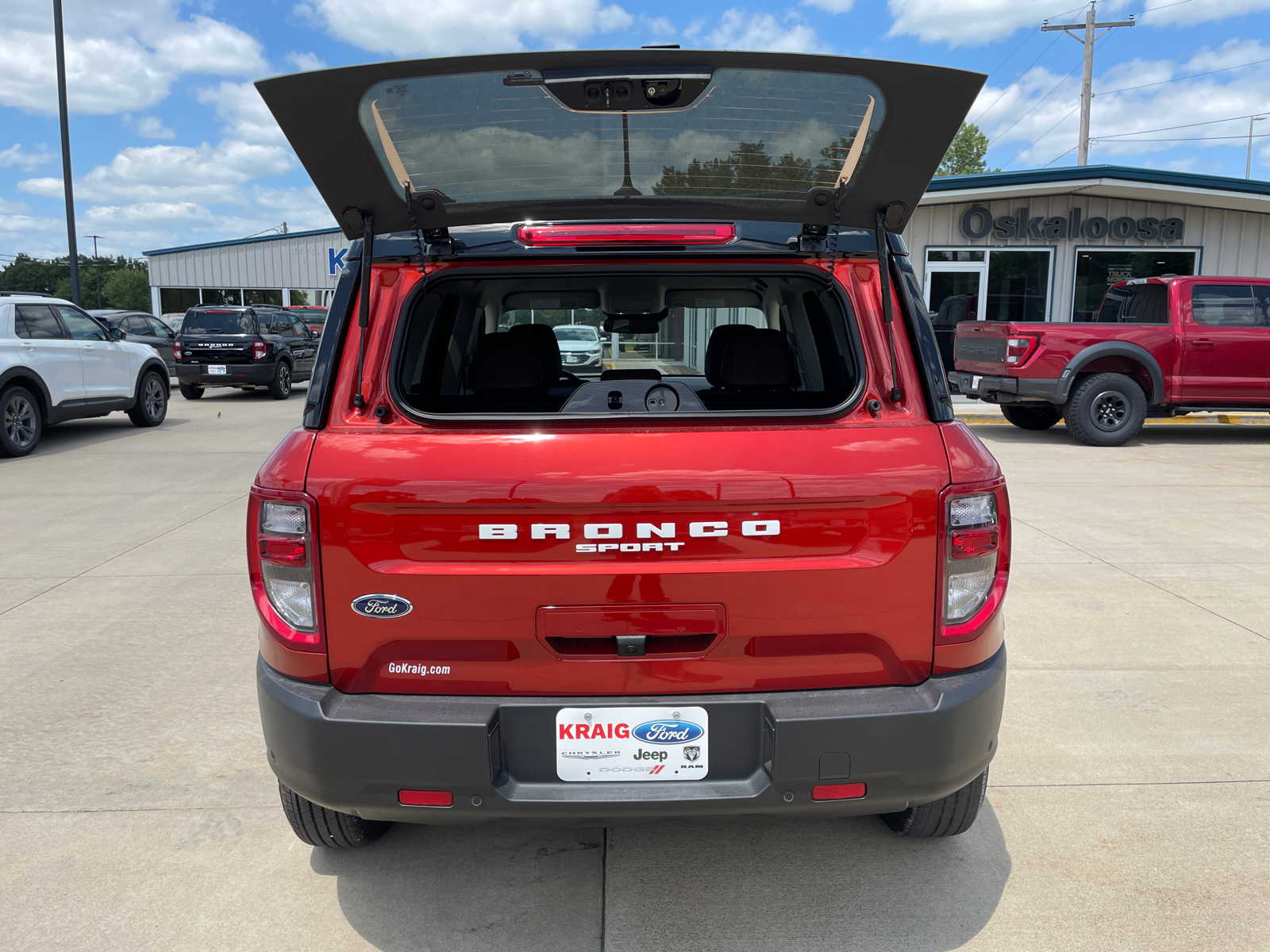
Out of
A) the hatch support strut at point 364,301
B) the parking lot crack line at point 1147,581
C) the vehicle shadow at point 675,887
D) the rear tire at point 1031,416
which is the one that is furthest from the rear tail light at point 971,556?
the rear tire at point 1031,416

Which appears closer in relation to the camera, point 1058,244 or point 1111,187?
point 1111,187

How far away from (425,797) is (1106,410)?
1073 cm

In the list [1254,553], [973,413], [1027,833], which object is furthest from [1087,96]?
[1027,833]

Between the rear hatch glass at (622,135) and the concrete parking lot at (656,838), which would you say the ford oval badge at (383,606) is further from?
the rear hatch glass at (622,135)

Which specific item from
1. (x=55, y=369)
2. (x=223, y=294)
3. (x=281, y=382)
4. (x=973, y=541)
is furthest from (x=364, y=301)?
(x=223, y=294)

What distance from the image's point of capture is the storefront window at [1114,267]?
61.9 ft

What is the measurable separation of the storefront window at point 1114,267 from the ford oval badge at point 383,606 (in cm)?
1956

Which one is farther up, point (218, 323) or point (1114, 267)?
point (1114, 267)

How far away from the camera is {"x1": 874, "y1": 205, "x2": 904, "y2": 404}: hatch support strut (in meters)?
2.30

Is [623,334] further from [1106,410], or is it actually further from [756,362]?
[1106,410]

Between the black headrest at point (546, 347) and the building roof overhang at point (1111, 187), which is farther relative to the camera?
the building roof overhang at point (1111, 187)

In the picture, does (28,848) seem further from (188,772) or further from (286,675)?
(286,675)

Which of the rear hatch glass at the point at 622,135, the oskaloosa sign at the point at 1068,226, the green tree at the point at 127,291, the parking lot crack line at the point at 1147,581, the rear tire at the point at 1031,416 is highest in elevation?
the green tree at the point at 127,291

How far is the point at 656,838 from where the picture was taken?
279 cm
